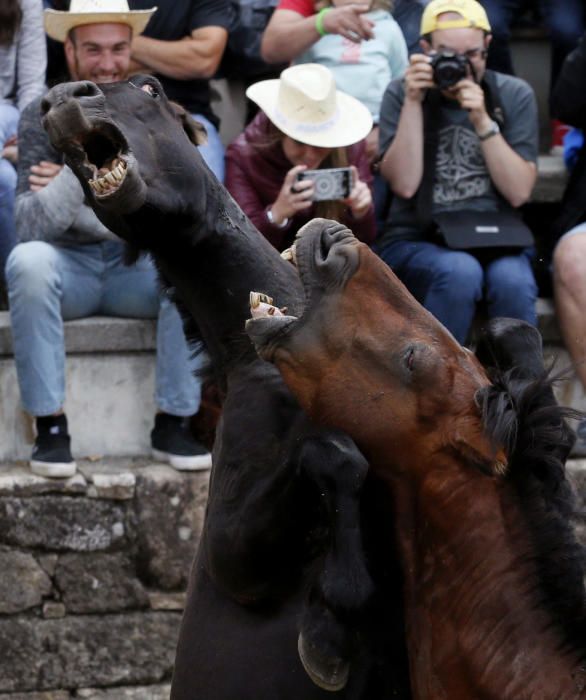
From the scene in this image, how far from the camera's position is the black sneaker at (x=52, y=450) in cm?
570

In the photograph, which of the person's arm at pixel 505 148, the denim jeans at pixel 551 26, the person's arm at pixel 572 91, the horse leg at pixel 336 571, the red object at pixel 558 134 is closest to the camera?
the horse leg at pixel 336 571

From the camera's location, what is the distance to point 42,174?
5.63 m

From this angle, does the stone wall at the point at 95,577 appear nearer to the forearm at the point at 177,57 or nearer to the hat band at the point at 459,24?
the forearm at the point at 177,57

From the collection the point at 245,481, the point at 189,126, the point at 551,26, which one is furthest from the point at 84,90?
the point at 551,26

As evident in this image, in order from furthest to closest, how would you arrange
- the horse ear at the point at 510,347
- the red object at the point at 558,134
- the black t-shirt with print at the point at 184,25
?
the red object at the point at 558,134, the black t-shirt with print at the point at 184,25, the horse ear at the point at 510,347

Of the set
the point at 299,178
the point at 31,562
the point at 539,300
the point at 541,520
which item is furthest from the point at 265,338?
the point at 539,300

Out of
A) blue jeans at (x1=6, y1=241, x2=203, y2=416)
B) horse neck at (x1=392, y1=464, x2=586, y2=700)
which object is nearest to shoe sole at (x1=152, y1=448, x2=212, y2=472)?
blue jeans at (x1=6, y1=241, x2=203, y2=416)

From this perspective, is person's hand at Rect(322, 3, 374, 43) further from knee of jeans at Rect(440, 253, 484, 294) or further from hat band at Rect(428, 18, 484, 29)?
knee of jeans at Rect(440, 253, 484, 294)

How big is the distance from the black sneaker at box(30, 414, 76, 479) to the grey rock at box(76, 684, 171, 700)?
0.89 m

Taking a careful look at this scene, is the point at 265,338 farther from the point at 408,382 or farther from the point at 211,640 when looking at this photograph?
the point at 211,640

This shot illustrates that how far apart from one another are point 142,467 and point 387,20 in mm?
2326

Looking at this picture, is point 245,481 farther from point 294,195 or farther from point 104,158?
point 294,195

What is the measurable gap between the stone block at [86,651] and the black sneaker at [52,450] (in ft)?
2.02

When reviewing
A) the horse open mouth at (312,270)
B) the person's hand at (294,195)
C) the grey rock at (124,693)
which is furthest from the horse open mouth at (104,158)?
the grey rock at (124,693)
